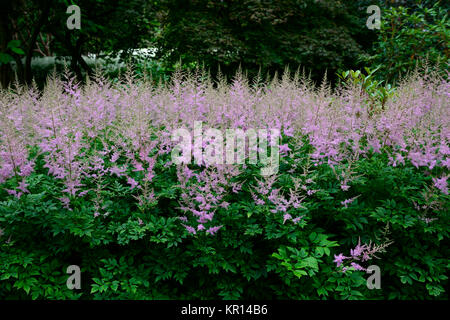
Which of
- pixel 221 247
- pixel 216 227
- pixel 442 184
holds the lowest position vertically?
pixel 221 247

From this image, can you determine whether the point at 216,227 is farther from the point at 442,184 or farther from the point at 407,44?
Answer: the point at 407,44

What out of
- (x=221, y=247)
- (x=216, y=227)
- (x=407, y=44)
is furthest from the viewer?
(x=407, y=44)

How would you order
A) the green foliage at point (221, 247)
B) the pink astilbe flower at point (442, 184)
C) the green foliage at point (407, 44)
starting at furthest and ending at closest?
1. the green foliage at point (407, 44)
2. the pink astilbe flower at point (442, 184)
3. the green foliage at point (221, 247)

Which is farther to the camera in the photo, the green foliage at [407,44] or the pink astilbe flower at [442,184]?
the green foliage at [407,44]

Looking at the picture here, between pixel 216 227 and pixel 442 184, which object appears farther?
pixel 442 184

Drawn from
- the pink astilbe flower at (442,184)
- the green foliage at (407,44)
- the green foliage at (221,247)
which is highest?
the green foliage at (407,44)

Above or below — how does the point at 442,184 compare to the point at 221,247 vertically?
above

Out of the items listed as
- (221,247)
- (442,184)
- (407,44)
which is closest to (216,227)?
(221,247)

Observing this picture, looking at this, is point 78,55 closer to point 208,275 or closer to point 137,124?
point 137,124

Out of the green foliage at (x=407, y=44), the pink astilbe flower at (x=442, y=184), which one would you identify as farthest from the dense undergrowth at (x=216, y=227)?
the green foliage at (x=407, y=44)

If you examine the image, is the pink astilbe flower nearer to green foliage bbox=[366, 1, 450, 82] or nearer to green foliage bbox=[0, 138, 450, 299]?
green foliage bbox=[0, 138, 450, 299]

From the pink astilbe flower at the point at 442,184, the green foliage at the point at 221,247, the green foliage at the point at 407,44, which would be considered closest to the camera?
the green foliage at the point at 221,247

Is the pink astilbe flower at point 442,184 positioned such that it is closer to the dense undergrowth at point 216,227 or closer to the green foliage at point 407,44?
the dense undergrowth at point 216,227

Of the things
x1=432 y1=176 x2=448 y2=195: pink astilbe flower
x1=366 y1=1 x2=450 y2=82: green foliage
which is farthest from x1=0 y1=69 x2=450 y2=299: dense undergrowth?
x1=366 y1=1 x2=450 y2=82: green foliage
